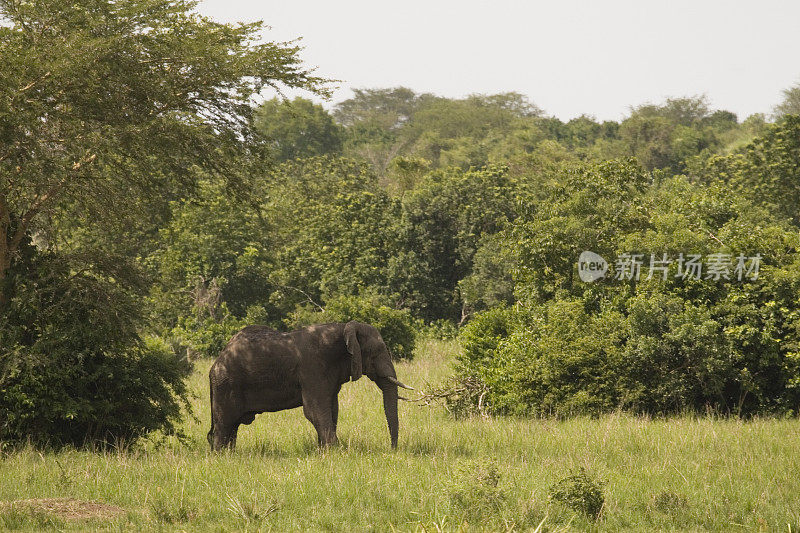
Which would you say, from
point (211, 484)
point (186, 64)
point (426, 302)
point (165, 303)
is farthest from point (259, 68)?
point (426, 302)

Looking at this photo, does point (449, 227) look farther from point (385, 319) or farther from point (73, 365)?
point (73, 365)

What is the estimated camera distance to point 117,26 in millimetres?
13430

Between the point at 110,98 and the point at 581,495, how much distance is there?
8.69 meters

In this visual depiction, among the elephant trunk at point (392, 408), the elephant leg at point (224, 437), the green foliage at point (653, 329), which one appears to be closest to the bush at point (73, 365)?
the elephant leg at point (224, 437)

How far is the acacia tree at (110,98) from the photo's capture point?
12.3m

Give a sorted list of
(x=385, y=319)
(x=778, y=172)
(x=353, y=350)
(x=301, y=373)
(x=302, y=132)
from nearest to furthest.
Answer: (x=353, y=350) < (x=301, y=373) < (x=385, y=319) < (x=778, y=172) < (x=302, y=132)

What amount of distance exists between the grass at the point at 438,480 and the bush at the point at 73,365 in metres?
0.58

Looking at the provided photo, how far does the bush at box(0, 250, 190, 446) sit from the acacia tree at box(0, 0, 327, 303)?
60 centimetres

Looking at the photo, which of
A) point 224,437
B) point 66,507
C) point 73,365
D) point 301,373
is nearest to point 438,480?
point 301,373

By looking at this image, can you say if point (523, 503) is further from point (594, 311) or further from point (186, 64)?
point (594, 311)

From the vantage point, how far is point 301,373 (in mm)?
12539

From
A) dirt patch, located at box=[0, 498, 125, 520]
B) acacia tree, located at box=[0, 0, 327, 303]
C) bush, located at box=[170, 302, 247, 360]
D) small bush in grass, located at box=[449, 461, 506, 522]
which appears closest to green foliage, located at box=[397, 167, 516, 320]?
bush, located at box=[170, 302, 247, 360]

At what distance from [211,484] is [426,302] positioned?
82.4 feet

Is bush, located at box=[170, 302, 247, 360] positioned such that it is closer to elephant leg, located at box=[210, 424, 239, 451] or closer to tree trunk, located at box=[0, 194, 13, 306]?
tree trunk, located at box=[0, 194, 13, 306]
